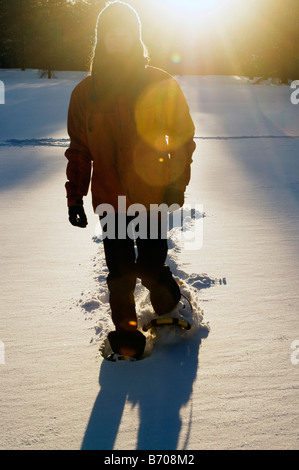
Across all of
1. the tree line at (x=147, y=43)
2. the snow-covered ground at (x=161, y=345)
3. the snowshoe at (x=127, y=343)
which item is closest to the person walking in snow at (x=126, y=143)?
the snowshoe at (x=127, y=343)

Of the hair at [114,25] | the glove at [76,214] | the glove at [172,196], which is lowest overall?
the glove at [76,214]

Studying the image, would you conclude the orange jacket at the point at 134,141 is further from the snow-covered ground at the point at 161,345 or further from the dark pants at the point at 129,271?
the snow-covered ground at the point at 161,345

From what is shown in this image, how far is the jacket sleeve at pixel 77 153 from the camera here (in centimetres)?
194

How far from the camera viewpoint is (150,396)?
1.78m

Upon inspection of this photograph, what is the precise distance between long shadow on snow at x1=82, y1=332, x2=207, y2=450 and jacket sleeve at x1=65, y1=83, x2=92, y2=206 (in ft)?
2.50

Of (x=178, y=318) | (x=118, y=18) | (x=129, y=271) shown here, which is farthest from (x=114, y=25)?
(x=178, y=318)

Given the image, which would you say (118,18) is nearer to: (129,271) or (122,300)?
(129,271)

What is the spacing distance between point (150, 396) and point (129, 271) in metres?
0.53

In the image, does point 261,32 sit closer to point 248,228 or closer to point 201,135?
point 201,135

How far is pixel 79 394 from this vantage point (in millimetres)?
1804

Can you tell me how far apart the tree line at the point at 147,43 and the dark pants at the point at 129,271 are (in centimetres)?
2285

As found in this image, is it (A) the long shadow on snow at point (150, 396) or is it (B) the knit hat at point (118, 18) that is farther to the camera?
(B) the knit hat at point (118, 18)

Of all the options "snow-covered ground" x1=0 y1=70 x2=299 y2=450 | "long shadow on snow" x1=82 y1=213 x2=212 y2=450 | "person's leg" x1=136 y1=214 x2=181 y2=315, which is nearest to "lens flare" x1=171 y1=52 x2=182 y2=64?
"snow-covered ground" x1=0 y1=70 x2=299 y2=450
